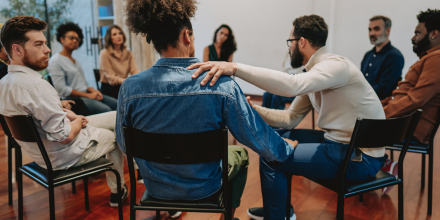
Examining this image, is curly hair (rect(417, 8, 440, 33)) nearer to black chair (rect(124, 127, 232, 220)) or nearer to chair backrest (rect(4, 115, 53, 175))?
black chair (rect(124, 127, 232, 220))

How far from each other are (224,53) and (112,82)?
162cm

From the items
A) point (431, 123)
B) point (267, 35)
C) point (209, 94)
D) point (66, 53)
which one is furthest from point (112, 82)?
point (267, 35)

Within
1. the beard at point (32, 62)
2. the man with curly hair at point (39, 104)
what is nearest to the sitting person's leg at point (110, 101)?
the man with curly hair at point (39, 104)

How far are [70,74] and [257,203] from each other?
205cm

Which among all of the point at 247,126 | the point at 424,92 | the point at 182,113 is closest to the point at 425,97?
the point at 424,92

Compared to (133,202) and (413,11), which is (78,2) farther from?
(413,11)

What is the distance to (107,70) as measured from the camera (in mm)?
3256

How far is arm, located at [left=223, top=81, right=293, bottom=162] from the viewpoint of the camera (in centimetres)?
108

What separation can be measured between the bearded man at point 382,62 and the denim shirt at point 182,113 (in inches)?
88.9

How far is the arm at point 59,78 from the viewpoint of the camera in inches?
107

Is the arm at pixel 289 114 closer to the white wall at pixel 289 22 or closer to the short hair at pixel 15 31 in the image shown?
the short hair at pixel 15 31

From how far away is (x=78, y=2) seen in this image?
201 inches

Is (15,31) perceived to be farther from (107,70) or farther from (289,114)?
(107,70)

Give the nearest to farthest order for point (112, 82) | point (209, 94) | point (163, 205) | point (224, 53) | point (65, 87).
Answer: point (209, 94)
point (163, 205)
point (65, 87)
point (112, 82)
point (224, 53)
